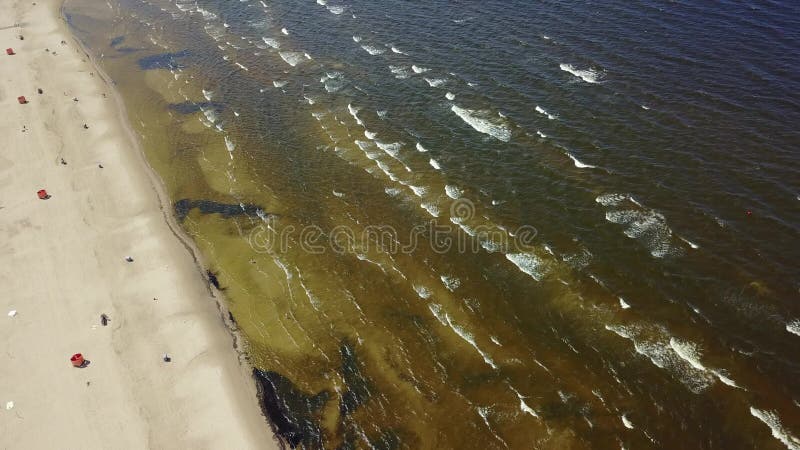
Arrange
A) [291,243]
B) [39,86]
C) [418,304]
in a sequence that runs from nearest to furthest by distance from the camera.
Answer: [418,304]
[291,243]
[39,86]

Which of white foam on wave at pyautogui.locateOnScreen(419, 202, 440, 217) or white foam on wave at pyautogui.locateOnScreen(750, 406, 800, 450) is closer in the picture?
A: white foam on wave at pyautogui.locateOnScreen(750, 406, 800, 450)

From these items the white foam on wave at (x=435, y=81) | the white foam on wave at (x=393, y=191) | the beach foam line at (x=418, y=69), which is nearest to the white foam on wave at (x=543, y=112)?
the white foam on wave at (x=435, y=81)

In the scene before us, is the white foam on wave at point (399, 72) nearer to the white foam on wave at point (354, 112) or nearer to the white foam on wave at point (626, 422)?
the white foam on wave at point (354, 112)

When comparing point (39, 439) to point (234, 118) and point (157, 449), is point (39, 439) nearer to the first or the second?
point (157, 449)

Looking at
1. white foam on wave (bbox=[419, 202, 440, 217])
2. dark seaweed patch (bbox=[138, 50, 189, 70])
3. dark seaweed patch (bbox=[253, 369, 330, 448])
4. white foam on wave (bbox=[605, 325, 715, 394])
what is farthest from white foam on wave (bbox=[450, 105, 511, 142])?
dark seaweed patch (bbox=[138, 50, 189, 70])

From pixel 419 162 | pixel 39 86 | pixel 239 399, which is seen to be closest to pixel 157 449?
pixel 239 399

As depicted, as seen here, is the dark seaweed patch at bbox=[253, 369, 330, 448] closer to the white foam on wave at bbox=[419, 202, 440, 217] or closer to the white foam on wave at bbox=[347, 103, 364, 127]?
the white foam on wave at bbox=[419, 202, 440, 217]

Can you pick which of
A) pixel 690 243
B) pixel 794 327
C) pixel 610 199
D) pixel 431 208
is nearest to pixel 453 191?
pixel 431 208
